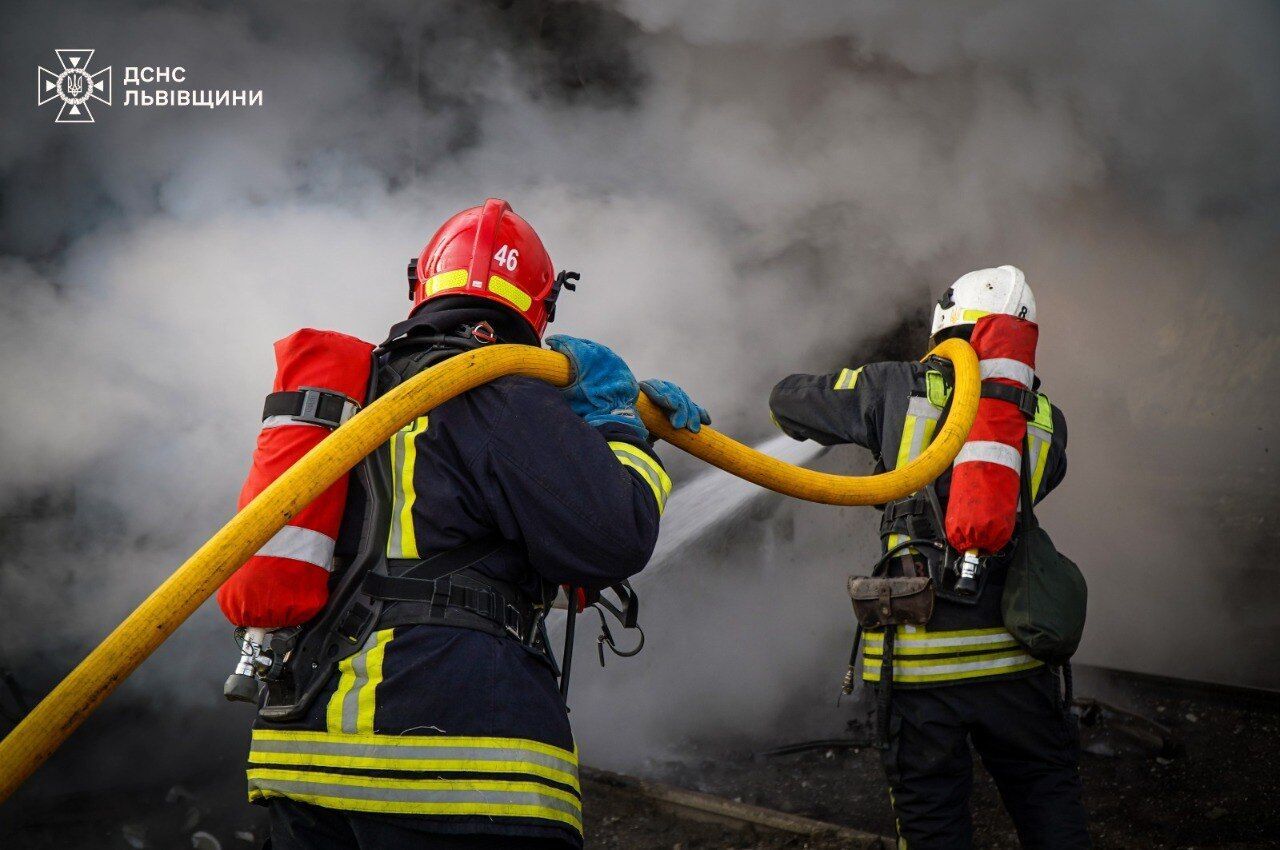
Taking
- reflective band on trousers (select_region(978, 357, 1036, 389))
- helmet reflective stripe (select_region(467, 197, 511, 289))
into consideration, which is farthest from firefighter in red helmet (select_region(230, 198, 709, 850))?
reflective band on trousers (select_region(978, 357, 1036, 389))

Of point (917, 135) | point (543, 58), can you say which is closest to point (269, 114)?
Result: point (543, 58)

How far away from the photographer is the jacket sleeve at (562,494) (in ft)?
6.00

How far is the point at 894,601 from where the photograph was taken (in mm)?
3166

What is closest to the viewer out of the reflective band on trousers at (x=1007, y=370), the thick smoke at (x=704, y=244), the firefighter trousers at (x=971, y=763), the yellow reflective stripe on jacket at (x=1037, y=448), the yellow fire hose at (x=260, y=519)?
the yellow fire hose at (x=260, y=519)

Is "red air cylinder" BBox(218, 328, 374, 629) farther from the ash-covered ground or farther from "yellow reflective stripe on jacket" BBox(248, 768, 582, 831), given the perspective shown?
the ash-covered ground

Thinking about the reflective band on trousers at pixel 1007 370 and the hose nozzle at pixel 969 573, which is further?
the reflective band on trousers at pixel 1007 370

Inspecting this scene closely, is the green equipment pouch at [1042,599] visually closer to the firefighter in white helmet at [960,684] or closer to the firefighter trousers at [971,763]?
the firefighter in white helmet at [960,684]

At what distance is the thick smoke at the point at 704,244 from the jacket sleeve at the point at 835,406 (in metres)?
2.49

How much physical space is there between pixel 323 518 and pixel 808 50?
5.92m

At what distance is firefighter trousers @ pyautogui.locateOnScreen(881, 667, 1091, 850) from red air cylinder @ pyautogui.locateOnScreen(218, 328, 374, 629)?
2.13 m

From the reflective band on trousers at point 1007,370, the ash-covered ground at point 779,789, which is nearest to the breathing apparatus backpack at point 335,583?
the reflective band on trousers at point 1007,370

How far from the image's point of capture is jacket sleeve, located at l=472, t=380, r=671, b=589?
6.00 feet

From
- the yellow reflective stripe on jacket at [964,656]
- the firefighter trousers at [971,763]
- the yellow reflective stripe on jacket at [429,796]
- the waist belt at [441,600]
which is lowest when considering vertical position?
the firefighter trousers at [971,763]

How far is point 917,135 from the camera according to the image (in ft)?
22.0
